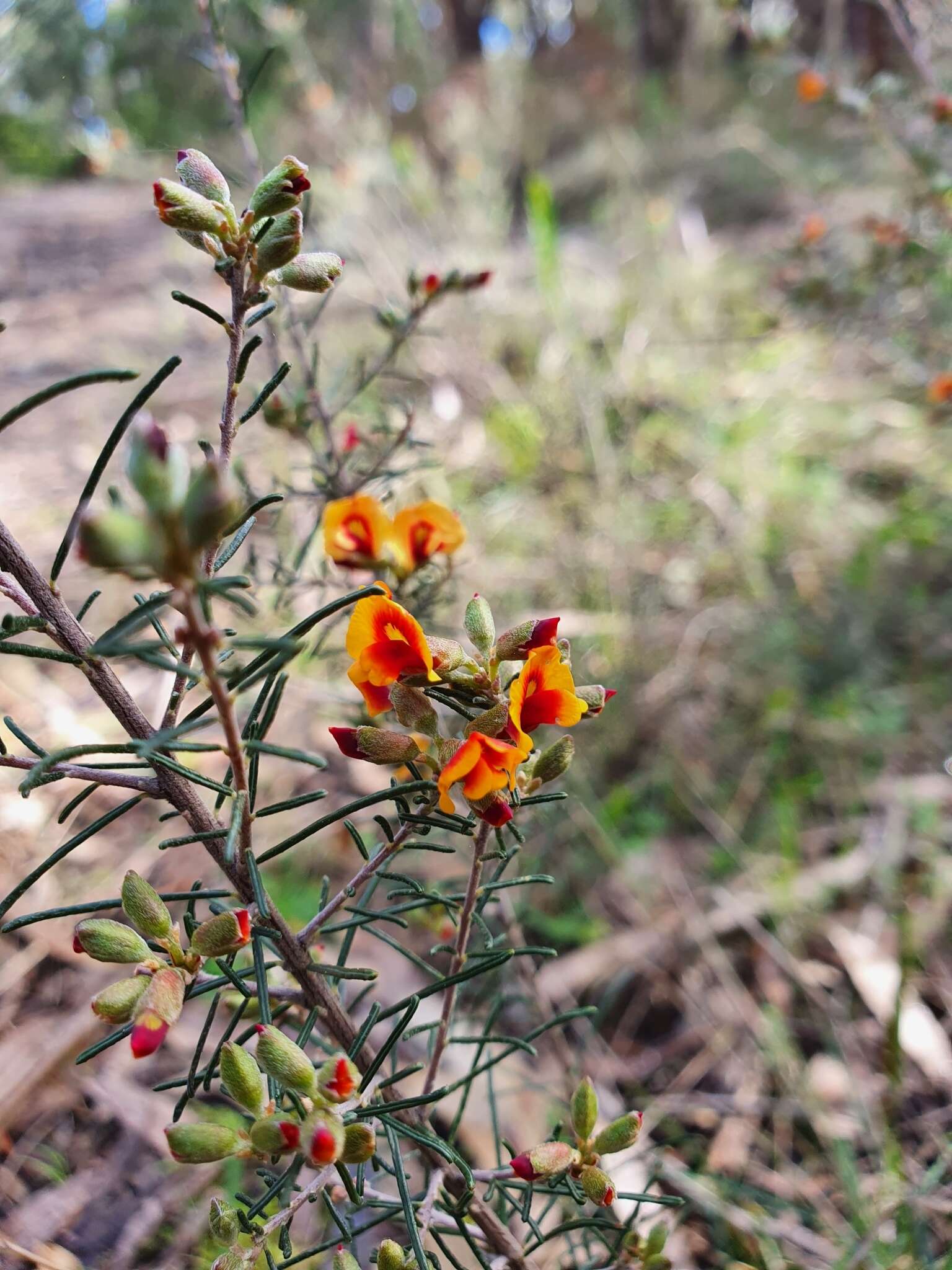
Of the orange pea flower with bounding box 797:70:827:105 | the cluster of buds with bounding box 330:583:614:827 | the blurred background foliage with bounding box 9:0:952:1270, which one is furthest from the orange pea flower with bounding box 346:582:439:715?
the orange pea flower with bounding box 797:70:827:105

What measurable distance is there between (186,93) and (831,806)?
7617 mm

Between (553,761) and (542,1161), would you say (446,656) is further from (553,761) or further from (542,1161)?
(542,1161)

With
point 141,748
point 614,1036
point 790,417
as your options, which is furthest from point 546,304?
point 141,748

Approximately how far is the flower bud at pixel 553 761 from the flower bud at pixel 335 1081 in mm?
214

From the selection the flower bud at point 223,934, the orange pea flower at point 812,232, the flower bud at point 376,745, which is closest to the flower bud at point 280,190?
the flower bud at point 376,745

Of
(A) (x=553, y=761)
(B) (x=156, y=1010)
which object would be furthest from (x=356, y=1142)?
(A) (x=553, y=761)

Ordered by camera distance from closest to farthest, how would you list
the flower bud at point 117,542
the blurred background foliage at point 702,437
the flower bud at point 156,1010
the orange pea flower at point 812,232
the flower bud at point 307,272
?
the flower bud at point 117,542 → the flower bud at point 156,1010 → the flower bud at point 307,272 → the blurred background foliage at point 702,437 → the orange pea flower at point 812,232

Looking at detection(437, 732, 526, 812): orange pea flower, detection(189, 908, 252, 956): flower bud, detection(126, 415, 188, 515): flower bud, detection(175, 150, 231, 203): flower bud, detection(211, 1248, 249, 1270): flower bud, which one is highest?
detection(175, 150, 231, 203): flower bud

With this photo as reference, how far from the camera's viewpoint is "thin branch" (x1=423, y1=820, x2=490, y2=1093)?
54 centimetres

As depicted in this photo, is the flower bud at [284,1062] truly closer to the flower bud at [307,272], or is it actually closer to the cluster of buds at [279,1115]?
the cluster of buds at [279,1115]

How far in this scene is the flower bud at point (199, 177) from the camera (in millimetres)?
527

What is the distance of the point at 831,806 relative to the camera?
1828 mm

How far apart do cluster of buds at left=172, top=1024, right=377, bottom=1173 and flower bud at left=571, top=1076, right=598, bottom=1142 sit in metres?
0.19

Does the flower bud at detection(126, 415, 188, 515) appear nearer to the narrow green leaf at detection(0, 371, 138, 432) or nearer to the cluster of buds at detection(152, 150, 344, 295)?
the narrow green leaf at detection(0, 371, 138, 432)
